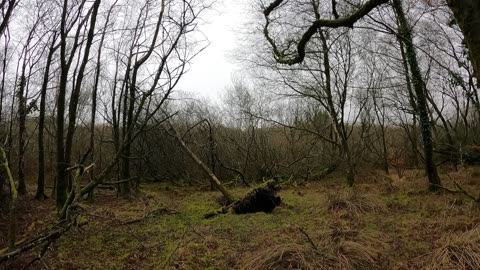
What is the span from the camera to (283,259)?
436 cm

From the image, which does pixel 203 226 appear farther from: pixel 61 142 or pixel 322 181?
pixel 322 181

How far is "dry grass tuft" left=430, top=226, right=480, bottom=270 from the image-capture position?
3948mm

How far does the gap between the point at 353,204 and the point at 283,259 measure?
3.88 m

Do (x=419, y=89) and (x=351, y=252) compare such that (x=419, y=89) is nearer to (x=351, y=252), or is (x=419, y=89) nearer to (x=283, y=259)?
(x=351, y=252)

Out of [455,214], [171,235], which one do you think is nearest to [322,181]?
[455,214]

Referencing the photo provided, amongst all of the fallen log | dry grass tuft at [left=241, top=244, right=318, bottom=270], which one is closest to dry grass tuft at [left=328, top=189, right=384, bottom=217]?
the fallen log

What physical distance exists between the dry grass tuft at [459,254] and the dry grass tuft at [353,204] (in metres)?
3.00

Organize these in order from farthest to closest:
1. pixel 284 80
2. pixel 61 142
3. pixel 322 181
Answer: pixel 322 181, pixel 284 80, pixel 61 142

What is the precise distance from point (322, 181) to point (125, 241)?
10.3 m

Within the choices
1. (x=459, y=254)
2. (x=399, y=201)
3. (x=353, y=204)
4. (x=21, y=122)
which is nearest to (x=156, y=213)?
(x=353, y=204)

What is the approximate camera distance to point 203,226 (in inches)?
288

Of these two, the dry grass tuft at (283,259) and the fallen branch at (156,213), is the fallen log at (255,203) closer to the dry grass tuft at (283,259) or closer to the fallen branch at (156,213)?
the fallen branch at (156,213)

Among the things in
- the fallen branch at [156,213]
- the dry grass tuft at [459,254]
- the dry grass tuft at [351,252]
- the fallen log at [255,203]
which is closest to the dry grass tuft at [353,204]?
the fallen log at [255,203]

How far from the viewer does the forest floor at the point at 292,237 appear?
14.5ft
